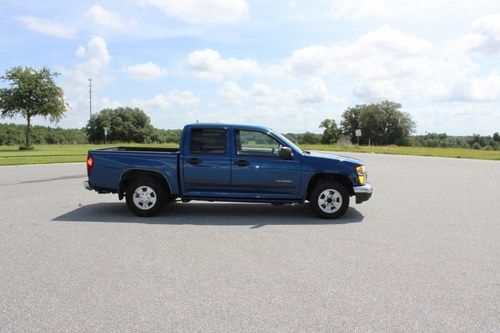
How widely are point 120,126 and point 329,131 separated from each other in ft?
183

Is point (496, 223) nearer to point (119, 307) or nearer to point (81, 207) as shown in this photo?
point (119, 307)

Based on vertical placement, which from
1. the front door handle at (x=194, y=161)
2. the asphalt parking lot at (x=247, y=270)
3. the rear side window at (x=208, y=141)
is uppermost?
the rear side window at (x=208, y=141)

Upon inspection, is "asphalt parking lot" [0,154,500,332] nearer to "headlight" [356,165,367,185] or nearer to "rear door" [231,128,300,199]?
"rear door" [231,128,300,199]

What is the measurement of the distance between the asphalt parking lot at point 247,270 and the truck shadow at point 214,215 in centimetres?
4

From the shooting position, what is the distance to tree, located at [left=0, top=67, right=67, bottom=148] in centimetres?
5075

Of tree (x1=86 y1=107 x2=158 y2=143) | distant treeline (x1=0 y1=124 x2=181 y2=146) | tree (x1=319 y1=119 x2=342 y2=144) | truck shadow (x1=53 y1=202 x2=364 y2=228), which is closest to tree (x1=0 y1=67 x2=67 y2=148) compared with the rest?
distant treeline (x1=0 y1=124 x2=181 y2=146)

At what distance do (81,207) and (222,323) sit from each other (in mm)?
6746

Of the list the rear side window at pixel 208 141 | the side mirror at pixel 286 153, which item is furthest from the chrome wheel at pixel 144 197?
the side mirror at pixel 286 153

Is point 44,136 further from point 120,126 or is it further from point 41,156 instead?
point 41,156

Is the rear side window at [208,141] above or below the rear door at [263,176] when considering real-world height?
above

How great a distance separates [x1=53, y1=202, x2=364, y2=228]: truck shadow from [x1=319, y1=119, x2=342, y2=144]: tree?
377ft

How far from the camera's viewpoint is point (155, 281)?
187 inches

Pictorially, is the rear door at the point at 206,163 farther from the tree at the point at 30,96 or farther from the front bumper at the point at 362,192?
the tree at the point at 30,96

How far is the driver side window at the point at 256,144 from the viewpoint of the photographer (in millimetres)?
8492
